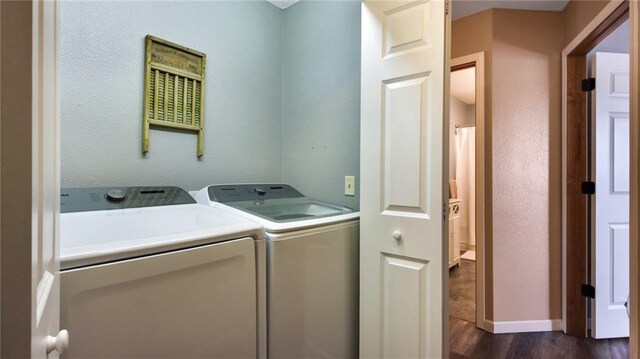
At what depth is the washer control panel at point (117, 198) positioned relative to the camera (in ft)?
3.84

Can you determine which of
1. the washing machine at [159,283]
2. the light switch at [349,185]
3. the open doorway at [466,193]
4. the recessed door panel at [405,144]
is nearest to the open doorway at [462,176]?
the open doorway at [466,193]

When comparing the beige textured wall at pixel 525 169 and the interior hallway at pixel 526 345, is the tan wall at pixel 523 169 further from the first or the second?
the interior hallway at pixel 526 345

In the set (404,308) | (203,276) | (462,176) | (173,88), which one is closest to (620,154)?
(404,308)

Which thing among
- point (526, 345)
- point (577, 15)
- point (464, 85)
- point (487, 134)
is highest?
point (464, 85)

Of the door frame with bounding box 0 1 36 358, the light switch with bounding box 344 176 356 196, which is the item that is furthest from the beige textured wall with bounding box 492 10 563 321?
the door frame with bounding box 0 1 36 358

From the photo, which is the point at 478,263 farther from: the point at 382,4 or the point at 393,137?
the point at 382,4

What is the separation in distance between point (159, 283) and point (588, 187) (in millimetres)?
2661

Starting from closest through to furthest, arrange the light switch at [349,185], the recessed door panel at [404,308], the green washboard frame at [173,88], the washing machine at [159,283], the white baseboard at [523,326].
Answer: the washing machine at [159,283], the recessed door panel at [404,308], the green washboard frame at [173,88], the light switch at [349,185], the white baseboard at [523,326]

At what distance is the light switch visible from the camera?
175 cm

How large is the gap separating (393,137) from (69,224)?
4.16 feet

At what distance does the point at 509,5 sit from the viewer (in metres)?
2.12

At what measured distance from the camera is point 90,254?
2.33 ft

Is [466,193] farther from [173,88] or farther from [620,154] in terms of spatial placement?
[173,88]

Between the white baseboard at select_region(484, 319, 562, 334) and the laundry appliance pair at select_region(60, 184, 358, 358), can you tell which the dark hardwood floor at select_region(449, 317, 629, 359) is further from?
the laundry appliance pair at select_region(60, 184, 358, 358)
